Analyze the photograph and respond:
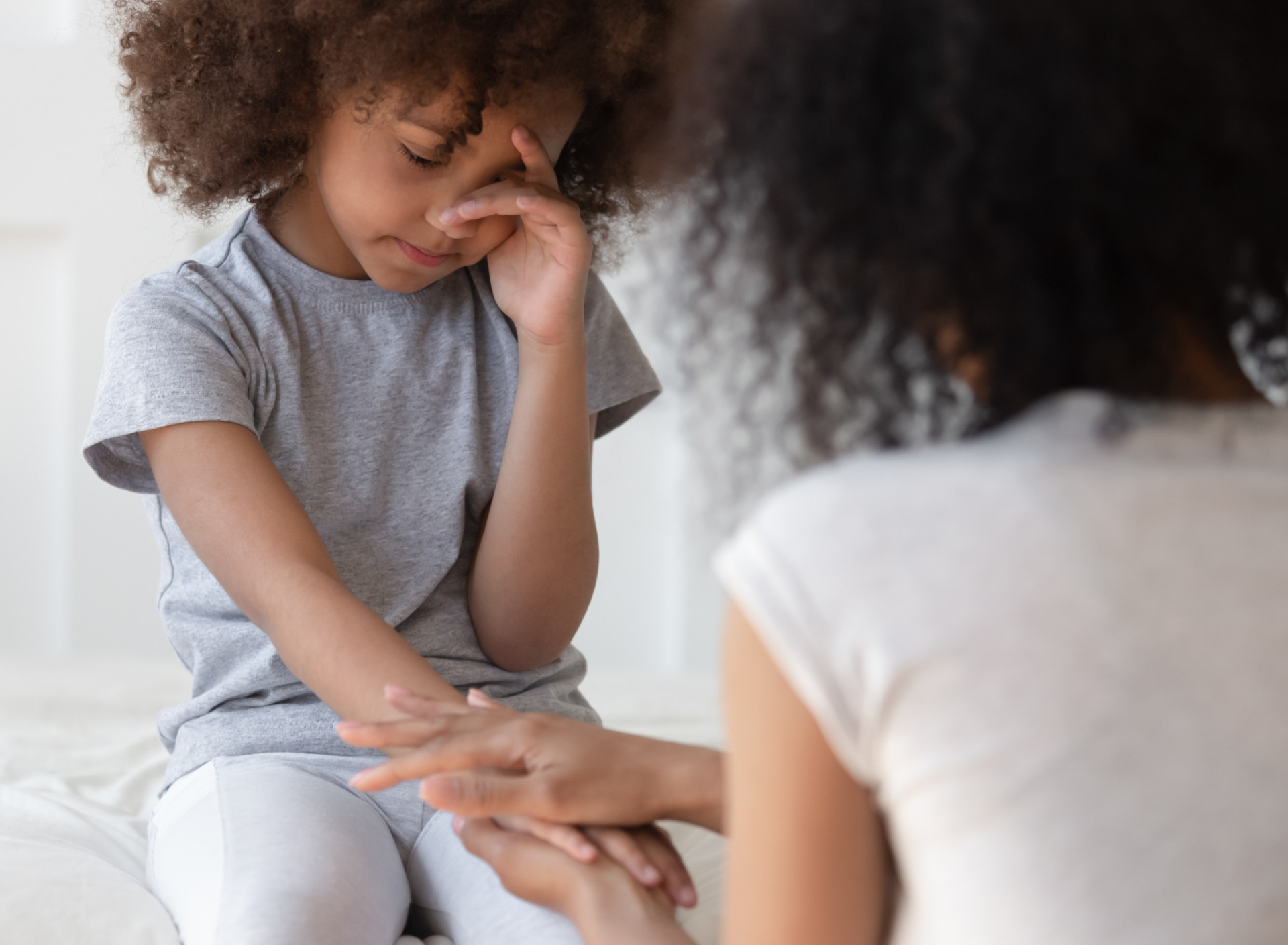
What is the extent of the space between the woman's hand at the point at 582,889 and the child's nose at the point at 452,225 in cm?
46

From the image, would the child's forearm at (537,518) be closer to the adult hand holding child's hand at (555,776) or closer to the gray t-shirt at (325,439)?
the gray t-shirt at (325,439)

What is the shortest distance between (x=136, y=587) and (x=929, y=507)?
207cm

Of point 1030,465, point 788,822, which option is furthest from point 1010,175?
point 788,822

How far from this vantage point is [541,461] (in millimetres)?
1061

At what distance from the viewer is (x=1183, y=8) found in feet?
1.55

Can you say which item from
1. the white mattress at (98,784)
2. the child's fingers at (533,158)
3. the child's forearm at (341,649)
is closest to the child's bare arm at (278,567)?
the child's forearm at (341,649)

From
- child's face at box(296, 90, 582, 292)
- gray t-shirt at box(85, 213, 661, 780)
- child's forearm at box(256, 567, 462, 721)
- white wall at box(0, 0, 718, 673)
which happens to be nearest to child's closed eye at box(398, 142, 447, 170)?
child's face at box(296, 90, 582, 292)

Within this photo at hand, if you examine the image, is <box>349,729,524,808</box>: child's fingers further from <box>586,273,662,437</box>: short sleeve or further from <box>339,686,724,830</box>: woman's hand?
<box>586,273,662,437</box>: short sleeve

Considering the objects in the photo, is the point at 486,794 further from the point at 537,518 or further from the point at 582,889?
the point at 537,518

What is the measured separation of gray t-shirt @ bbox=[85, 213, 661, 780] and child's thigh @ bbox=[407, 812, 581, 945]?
0.38 ft

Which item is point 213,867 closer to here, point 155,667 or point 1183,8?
point 1183,8

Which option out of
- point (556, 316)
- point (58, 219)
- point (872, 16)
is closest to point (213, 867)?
point (556, 316)

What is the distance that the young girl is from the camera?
0.91 metres

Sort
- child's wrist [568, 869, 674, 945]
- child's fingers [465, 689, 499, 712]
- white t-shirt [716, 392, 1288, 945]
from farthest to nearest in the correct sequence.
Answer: child's fingers [465, 689, 499, 712] → child's wrist [568, 869, 674, 945] → white t-shirt [716, 392, 1288, 945]
